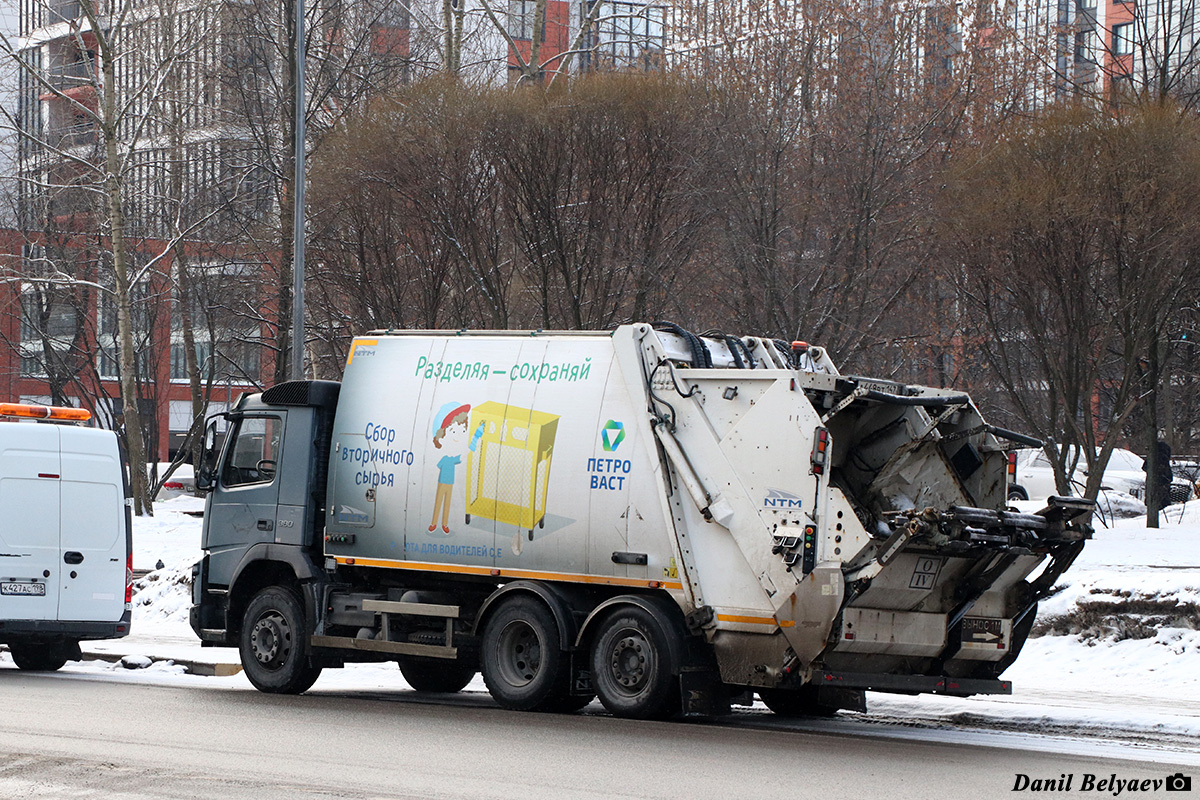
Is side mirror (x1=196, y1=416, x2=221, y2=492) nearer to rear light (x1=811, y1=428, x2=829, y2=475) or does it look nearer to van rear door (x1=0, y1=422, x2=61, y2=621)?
van rear door (x1=0, y1=422, x2=61, y2=621)

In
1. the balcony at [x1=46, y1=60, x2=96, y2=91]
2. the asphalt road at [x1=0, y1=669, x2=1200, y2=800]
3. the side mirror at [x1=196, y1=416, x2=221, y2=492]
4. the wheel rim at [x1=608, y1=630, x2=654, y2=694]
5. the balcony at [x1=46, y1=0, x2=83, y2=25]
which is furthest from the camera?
the balcony at [x1=46, y1=0, x2=83, y2=25]

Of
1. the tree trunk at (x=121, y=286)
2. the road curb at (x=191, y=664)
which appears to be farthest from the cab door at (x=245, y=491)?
the tree trunk at (x=121, y=286)

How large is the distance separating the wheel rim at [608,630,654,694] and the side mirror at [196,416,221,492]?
4.88m

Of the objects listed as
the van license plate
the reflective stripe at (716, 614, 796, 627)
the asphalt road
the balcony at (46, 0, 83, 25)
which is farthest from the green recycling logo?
the balcony at (46, 0, 83, 25)

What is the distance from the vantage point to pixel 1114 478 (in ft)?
121

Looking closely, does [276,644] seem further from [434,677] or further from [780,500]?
[780,500]

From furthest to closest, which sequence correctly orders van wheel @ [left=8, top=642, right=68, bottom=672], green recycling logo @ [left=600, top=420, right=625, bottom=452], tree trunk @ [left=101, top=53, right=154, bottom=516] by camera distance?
tree trunk @ [left=101, top=53, right=154, bottom=516] < van wheel @ [left=8, top=642, right=68, bottom=672] < green recycling logo @ [left=600, top=420, right=625, bottom=452]

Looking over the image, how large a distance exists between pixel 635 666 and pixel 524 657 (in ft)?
3.84

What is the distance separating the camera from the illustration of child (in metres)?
13.0

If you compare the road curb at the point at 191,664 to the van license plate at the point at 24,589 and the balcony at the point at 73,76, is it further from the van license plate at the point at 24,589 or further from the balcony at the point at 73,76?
the balcony at the point at 73,76

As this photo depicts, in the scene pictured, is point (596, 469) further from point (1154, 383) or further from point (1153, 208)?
point (1154, 383)

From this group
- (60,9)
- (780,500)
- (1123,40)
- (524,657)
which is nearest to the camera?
(780,500)

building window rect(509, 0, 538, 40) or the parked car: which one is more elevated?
building window rect(509, 0, 538, 40)

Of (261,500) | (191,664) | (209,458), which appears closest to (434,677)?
(261,500)
